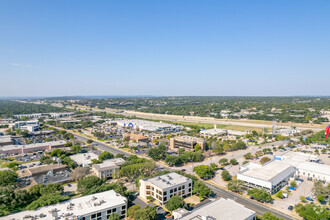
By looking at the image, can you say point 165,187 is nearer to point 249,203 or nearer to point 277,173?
point 249,203

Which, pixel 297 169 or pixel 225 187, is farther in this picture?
pixel 297 169

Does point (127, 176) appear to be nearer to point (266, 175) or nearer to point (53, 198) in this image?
point (53, 198)

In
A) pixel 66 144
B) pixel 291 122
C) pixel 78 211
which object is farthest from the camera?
pixel 291 122

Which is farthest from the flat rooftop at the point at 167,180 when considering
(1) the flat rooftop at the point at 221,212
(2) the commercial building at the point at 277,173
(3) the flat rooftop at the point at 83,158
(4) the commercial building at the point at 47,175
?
(3) the flat rooftop at the point at 83,158

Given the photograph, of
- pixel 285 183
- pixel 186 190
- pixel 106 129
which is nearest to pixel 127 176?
pixel 186 190

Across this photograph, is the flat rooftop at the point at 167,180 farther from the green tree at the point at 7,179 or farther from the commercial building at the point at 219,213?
the green tree at the point at 7,179

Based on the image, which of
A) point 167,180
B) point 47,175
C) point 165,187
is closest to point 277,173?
point 167,180

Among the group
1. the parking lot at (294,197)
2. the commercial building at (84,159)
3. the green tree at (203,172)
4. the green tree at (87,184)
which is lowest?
the parking lot at (294,197)
